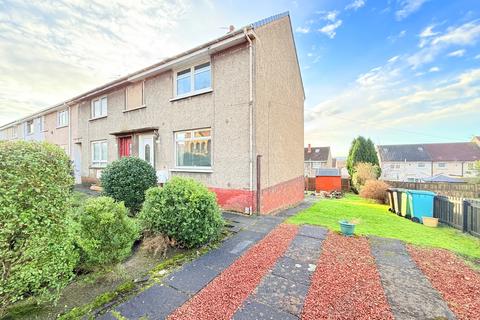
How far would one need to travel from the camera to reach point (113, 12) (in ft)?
27.2

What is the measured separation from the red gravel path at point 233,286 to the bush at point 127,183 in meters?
5.01

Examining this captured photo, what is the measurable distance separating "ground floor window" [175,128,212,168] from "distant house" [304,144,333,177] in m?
38.7

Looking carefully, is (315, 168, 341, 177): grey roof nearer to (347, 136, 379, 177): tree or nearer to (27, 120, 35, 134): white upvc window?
(347, 136, 379, 177): tree

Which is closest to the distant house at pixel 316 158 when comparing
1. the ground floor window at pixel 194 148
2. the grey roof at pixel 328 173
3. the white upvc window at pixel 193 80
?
the grey roof at pixel 328 173

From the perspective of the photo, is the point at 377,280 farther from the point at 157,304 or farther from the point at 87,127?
the point at 87,127

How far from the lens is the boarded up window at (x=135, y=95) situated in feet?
37.8

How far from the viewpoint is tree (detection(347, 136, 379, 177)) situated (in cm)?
2188

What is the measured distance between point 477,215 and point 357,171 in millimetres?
13292

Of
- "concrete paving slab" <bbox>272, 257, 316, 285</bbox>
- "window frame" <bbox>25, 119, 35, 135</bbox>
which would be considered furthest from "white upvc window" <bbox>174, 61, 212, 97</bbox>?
"window frame" <bbox>25, 119, 35, 135</bbox>

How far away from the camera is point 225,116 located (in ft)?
26.6

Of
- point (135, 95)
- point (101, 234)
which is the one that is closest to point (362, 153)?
point (135, 95)

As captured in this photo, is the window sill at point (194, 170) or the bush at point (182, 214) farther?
the window sill at point (194, 170)

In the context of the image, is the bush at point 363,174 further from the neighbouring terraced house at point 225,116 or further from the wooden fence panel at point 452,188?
the neighbouring terraced house at point 225,116

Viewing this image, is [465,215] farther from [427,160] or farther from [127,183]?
[427,160]
